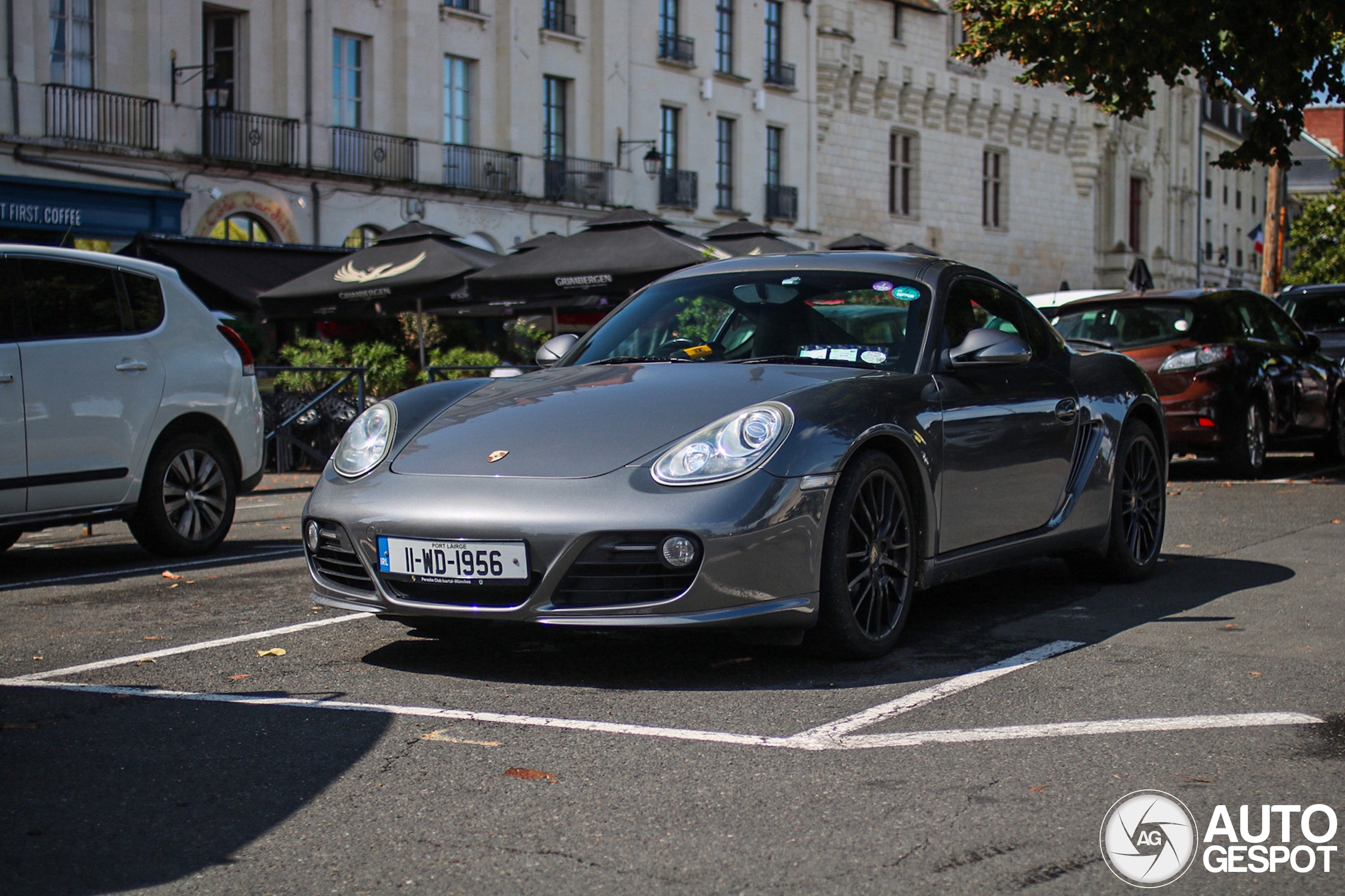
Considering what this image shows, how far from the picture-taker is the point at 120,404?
8.28m

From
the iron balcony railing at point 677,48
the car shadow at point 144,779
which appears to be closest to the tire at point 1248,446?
the car shadow at point 144,779

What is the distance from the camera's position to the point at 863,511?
5.20m

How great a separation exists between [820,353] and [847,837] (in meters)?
2.69

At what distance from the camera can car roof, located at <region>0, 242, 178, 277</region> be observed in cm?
799

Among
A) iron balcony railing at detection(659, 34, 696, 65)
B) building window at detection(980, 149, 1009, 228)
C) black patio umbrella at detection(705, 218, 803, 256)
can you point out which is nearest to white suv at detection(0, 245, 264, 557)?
black patio umbrella at detection(705, 218, 803, 256)

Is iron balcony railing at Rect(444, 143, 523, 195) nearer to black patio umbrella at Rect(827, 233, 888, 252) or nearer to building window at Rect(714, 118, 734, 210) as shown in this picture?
building window at Rect(714, 118, 734, 210)

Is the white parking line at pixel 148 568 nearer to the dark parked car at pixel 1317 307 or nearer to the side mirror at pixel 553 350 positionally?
the side mirror at pixel 553 350

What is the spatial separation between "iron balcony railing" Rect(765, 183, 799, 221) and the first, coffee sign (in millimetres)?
19645

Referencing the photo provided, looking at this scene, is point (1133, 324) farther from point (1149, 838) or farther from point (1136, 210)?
point (1136, 210)

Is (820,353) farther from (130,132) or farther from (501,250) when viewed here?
(501,250)

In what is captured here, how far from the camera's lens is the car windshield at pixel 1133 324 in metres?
13.1

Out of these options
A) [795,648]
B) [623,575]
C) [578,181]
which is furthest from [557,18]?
[623,575]

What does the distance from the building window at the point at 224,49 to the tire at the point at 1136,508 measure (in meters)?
22.8

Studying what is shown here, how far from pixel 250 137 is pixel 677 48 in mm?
12955
